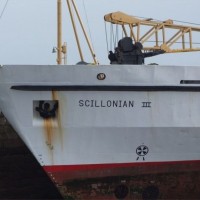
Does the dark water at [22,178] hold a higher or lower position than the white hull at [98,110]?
lower

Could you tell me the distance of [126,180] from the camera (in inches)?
372

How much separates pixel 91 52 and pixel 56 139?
3395 millimetres

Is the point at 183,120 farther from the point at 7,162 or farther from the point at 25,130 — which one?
the point at 7,162

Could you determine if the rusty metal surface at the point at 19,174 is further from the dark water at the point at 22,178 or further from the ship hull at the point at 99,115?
the ship hull at the point at 99,115

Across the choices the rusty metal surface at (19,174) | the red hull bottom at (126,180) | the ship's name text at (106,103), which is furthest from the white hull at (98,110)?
the rusty metal surface at (19,174)

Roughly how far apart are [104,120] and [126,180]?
1.29 meters

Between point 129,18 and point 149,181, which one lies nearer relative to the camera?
point 149,181

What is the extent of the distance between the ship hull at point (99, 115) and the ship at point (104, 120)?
0.02 m

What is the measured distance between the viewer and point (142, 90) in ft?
30.2

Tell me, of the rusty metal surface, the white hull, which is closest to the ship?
the white hull

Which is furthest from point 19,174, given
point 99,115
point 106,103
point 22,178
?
point 106,103

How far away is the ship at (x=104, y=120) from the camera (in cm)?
899

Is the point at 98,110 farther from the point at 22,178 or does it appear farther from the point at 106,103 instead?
the point at 22,178

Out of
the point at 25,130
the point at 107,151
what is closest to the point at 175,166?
the point at 107,151
